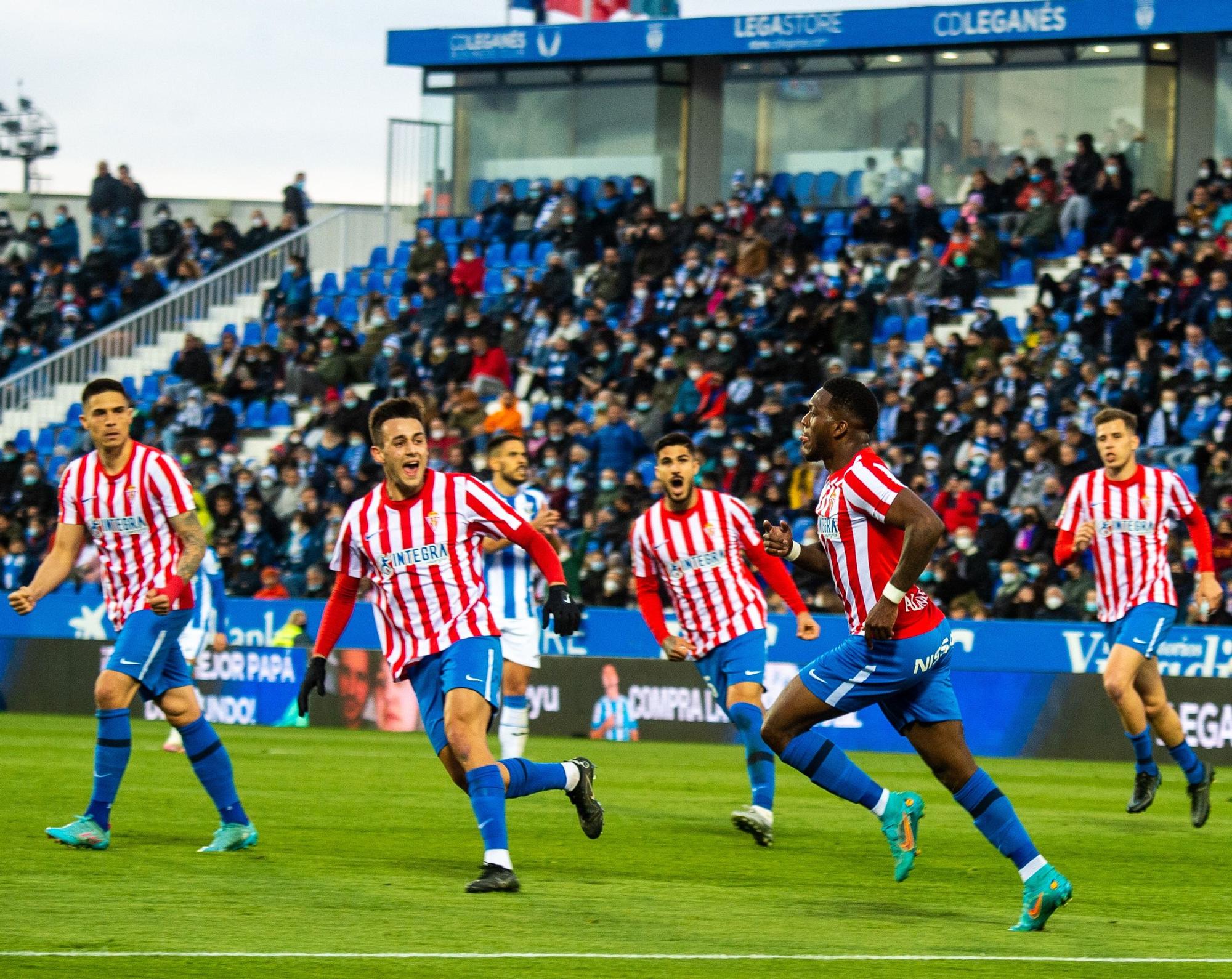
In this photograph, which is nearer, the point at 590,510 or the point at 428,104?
the point at 590,510

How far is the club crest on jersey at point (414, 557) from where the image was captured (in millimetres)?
8633

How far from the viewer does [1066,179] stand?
26766mm

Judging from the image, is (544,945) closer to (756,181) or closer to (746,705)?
(746,705)

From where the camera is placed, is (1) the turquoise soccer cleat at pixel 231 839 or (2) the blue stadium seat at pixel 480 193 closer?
(1) the turquoise soccer cleat at pixel 231 839

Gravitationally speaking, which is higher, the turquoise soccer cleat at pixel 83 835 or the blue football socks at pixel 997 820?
the blue football socks at pixel 997 820

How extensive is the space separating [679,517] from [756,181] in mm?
18890

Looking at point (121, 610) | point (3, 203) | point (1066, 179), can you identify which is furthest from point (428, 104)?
point (121, 610)

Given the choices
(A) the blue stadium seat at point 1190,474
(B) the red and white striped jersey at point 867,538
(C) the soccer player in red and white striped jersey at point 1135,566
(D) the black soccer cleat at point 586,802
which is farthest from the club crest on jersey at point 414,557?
(A) the blue stadium seat at point 1190,474

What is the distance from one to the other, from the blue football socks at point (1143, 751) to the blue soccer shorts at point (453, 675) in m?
5.26

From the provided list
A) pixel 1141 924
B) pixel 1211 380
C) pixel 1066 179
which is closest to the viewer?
pixel 1141 924

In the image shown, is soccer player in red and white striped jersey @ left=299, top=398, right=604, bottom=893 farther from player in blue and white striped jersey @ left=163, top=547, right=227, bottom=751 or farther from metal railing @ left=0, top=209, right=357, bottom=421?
metal railing @ left=0, top=209, right=357, bottom=421

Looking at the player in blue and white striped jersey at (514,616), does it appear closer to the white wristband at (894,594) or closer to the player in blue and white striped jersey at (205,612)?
the player in blue and white striped jersey at (205,612)

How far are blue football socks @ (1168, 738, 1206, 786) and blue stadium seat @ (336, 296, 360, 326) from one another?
21.3 m

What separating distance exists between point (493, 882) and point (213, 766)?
6.93ft
